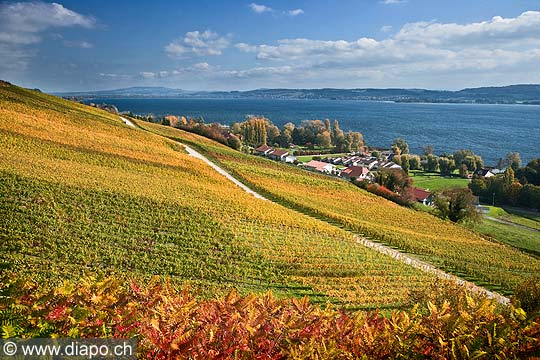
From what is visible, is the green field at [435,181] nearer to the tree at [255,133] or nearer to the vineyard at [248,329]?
the tree at [255,133]

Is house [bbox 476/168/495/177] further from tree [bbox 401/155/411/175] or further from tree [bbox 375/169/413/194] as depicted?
tree [bbox 375/169/413/194]

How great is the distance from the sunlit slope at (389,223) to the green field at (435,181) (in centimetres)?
5045

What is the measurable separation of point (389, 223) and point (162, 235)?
22.6 metres

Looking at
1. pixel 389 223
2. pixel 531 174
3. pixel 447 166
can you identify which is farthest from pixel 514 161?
pixel 389 223

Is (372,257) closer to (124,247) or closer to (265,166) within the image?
(124,247)

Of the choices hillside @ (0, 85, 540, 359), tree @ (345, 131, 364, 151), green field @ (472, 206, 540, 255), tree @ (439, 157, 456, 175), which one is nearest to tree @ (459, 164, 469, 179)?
tree @ (439, 157, 456, 175)

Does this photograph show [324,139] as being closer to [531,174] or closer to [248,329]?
[531,174]

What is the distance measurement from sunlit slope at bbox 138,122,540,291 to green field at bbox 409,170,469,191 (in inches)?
1986

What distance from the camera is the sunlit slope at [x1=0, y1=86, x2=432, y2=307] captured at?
15445 mm

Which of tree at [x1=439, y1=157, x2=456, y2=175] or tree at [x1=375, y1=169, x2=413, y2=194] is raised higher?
tree at [x1=375, y1=169, x2=413, y2=194]

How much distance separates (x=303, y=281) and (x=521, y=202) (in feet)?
273

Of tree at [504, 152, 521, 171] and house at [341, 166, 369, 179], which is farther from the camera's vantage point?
tree at [504, 152, 521, 171]

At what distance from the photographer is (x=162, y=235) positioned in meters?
18.9

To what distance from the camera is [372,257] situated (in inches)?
896
